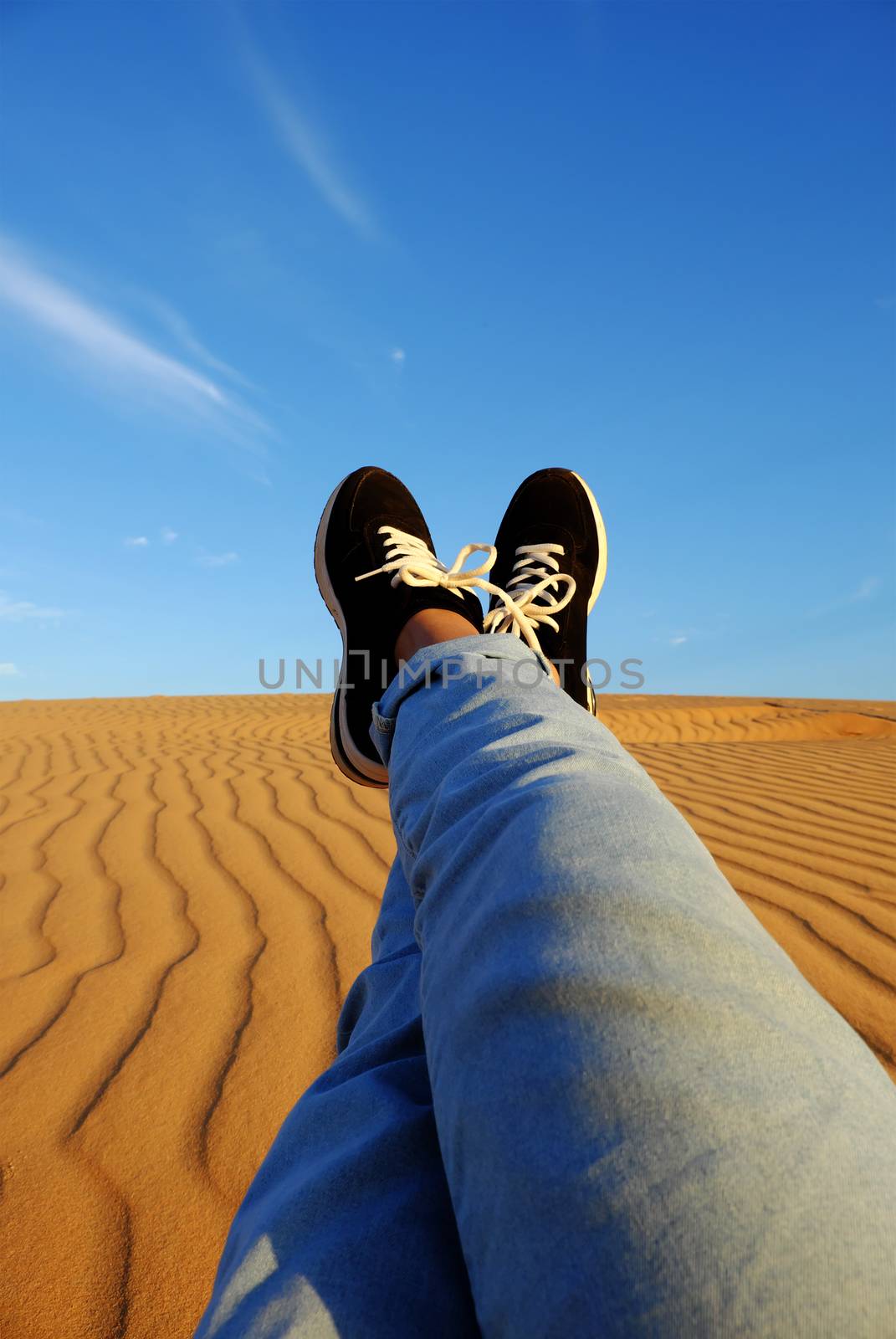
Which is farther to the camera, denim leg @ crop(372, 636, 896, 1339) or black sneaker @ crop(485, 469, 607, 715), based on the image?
black sneaker @ crop(485, 469, 607, 715)

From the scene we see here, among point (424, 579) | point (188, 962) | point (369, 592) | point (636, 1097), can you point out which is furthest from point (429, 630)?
point (636, 1097)

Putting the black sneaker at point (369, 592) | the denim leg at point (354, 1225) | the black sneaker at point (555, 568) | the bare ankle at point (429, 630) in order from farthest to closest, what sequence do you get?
1. the black sneaker at point (555, 568)
2. the black sneaker at point (369, 592)
3. the bare ankle at point (429, 630)
4. the denim leg at point (354, 1225)

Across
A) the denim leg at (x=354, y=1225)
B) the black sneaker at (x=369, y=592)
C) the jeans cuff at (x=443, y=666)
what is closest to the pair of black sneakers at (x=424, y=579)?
the black sneaker at (x=369, y=592)

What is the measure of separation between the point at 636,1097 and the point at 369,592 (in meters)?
1.68

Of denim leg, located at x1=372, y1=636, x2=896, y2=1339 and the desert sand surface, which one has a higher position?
denim leg, located at x1=372, y1=636, x2=896, y2=1339

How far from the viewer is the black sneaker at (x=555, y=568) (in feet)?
6.94

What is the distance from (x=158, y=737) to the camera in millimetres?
6848

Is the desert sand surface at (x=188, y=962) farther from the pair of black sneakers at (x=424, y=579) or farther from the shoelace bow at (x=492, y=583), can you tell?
the shoelace bow at (x=492, y=583)

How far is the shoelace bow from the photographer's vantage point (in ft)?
6.29

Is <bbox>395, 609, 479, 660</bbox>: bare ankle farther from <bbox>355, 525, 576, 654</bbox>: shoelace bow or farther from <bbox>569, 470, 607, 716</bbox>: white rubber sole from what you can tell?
<bbox>569, 470, 607, 716</bbox>: white rubber sole

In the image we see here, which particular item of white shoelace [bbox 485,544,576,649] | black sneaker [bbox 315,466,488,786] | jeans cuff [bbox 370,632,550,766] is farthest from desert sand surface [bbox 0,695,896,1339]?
white shoelace [bbox 485,544,576,649]

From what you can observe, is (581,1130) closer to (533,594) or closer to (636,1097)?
(636,1097)

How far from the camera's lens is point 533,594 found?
7.03 feet

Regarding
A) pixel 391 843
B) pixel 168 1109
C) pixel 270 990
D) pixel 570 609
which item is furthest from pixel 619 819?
pixel 391 843
